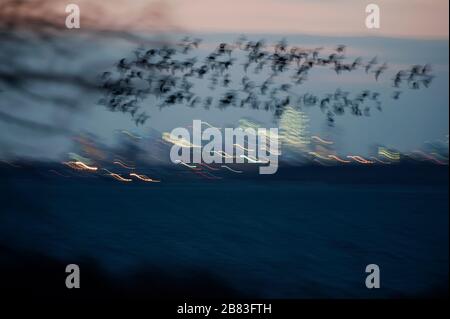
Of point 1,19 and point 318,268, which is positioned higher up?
point 1,19

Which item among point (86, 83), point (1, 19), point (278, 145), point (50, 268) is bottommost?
point (50, 268)

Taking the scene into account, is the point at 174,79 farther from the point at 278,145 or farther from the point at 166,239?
the point at 166,239

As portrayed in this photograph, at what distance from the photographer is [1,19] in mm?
5691

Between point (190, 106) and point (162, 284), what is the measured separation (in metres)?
1.60

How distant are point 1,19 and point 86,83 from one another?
2.89 ft

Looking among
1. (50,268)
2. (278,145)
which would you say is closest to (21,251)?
(50,268)

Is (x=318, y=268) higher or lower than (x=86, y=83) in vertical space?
lower

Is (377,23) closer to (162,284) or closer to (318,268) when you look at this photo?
(318,268)

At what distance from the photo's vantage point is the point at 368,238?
22.9 feet

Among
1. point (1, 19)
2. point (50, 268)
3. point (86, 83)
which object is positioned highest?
point (1, 19)
